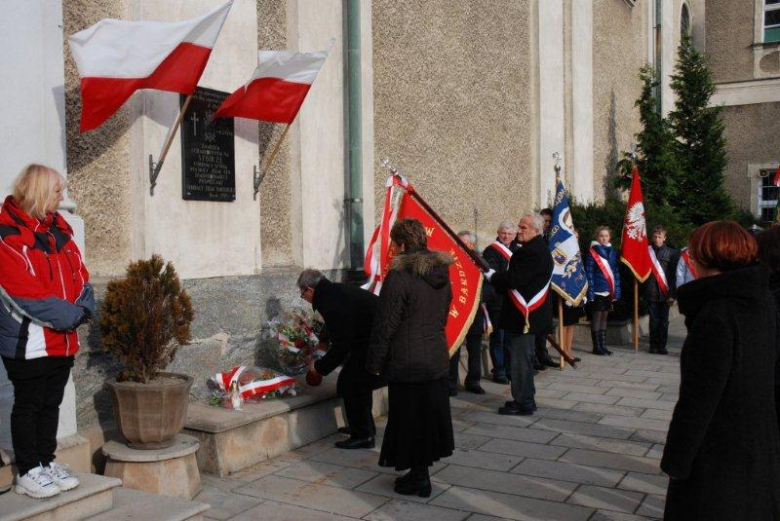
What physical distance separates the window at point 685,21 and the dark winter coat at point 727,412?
23655 mm

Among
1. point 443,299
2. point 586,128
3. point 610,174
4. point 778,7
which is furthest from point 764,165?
point 443,299

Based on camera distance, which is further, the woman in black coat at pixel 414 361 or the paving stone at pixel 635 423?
the paving stone at pixel 635 423

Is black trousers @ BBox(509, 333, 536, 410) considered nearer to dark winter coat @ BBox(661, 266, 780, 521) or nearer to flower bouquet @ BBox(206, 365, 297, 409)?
flower bouquet @ BBox(206, 365, 297, 409)

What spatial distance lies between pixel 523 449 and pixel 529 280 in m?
1.50

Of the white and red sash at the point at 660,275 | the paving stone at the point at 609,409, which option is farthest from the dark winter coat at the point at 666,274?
the paving stone at the point at 609,409

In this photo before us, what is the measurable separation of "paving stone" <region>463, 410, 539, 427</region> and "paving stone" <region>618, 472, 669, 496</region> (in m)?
1.49

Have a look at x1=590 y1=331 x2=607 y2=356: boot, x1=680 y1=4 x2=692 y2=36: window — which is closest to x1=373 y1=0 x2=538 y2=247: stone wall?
x1=590 y1=331 x2=607 y2=356: boot

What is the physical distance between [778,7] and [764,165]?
4.99m

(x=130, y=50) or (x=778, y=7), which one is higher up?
(x=778, y=7)

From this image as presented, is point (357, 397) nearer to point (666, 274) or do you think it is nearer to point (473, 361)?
point (473, 361)

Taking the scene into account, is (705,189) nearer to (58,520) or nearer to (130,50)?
(130,50)

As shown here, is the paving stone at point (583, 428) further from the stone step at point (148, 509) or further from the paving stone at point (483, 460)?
the stone step at point (148, 509)

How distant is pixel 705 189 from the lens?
18.4m

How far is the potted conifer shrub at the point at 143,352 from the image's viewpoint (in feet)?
14.8
